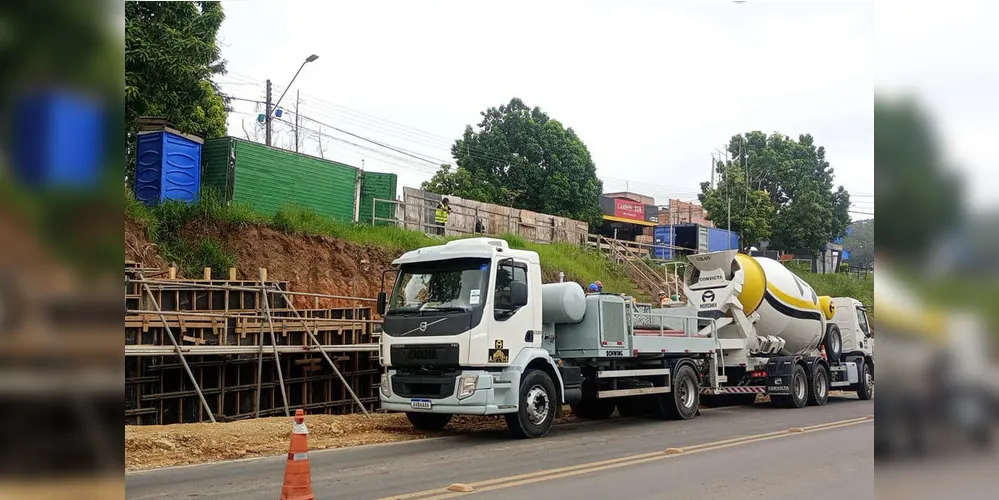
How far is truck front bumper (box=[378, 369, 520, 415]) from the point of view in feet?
35.8

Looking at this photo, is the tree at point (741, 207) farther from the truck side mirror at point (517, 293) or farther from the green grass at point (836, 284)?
the truck side mirror at point (517, 293)

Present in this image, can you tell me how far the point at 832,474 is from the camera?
8.86 metres

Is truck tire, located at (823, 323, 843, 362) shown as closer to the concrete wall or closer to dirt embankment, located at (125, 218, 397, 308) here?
dirt embankment, located at (125, 218, 397, 308)

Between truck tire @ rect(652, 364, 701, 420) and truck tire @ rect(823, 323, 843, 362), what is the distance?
19.8 ft

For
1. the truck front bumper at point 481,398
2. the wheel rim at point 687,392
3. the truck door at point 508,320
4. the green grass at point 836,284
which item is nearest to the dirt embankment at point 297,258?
the truck front bumper at point 481,398

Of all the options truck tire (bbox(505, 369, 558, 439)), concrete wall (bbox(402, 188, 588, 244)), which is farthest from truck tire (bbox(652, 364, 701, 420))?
concrete wall (bbox(402, 188, 588, 244))

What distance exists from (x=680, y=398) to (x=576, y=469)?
687 cm

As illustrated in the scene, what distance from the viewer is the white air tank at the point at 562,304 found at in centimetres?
1275

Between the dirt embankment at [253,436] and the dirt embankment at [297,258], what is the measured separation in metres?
6.45

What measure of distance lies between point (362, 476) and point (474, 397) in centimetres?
284

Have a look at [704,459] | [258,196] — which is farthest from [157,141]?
[704,459]
